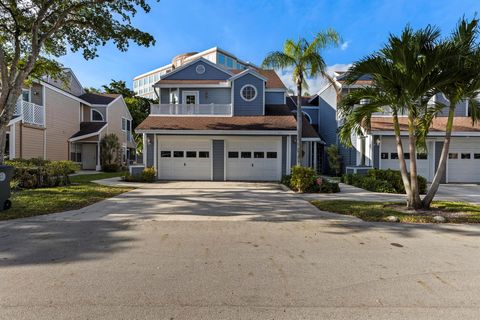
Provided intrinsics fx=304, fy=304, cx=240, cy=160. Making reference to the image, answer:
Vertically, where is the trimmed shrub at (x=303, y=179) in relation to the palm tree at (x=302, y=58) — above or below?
below

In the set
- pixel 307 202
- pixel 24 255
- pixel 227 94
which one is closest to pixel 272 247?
pixel 24 255

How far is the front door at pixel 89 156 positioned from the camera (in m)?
27.5

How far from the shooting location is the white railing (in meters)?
20.0

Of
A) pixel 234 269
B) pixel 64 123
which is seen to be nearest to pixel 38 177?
pixel 234 269

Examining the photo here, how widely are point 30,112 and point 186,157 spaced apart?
472 inches

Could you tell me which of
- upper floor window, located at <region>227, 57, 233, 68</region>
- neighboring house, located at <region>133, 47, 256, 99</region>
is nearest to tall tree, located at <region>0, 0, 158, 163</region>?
neighboring house, located at <region>133, 47, 256, 99</region>

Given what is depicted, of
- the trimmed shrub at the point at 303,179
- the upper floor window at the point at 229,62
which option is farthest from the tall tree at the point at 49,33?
the upper floor window at the point at 229,62

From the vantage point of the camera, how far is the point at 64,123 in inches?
978

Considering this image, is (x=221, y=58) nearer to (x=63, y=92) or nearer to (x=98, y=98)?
(x=98, y=98)

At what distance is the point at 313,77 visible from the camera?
14227 millimetres

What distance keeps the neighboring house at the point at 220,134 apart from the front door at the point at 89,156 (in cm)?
1133

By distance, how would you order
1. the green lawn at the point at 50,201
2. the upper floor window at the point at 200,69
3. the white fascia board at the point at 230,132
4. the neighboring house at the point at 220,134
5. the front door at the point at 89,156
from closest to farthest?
the green lawn at the point at 50,201
the white fascia board at the point at 230,132
the neighboring house at the point at 220,134
the upper floor window at the point at 200,69
the front door at the point at 89,156

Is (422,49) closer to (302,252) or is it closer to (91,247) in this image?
(302,252)

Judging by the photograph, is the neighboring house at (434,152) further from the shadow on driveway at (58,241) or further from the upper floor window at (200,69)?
the shadow on driveway at (58,241)
